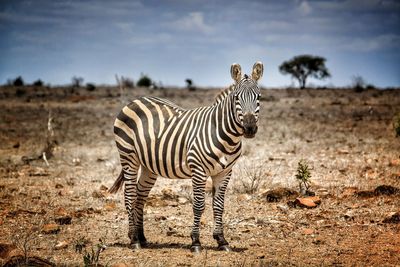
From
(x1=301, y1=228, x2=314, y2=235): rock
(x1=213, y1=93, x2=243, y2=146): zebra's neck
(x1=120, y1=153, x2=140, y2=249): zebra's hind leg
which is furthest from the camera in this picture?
(x1=301, y1=228, x2=314, y2=235): rock

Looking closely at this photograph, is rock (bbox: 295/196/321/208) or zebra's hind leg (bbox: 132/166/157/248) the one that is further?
rock (bbox: 295/196/321/208)

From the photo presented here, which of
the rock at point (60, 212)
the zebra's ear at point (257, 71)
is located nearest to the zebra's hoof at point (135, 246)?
the rock at point (60, 212)

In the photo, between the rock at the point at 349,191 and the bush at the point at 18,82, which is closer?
the rock at the point at 349,191

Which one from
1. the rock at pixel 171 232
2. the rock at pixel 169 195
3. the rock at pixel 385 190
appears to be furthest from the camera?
the rock at pixel 169 195

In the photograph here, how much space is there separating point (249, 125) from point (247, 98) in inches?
15.2

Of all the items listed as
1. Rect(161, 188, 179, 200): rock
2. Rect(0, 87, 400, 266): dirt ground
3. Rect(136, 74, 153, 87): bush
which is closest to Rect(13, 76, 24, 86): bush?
Rect(136, 74, 153, 87): bush

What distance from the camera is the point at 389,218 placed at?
8578 millimetres

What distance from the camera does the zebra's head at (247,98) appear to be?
6.62 m

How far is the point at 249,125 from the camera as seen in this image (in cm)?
659

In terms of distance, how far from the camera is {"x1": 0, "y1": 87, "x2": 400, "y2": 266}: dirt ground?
7.20 m

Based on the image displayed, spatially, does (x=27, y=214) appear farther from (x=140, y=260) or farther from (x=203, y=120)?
(x=203, y=120)

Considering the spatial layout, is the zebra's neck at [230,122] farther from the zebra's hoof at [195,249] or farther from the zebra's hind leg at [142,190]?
the zebra's hind leg at [142,190]

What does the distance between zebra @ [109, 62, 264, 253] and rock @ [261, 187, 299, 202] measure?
2.63 m

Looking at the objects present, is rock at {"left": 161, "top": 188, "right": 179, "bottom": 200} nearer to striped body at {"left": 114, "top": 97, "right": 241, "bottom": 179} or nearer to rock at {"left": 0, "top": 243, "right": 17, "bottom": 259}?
striped body at {"left": 114, "top": 97, "right": 241, "bottom": 179}
